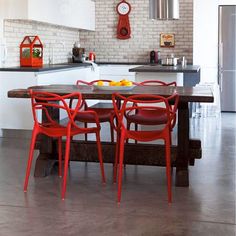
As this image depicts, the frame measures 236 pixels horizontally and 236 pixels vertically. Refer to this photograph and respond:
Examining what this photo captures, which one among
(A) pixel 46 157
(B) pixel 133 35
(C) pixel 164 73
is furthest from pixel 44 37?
(A) pixel 46 157

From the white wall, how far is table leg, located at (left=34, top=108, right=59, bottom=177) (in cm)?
515

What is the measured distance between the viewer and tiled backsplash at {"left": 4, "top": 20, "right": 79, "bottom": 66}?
7316 mm

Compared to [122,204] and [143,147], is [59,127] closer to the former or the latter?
[143,147]

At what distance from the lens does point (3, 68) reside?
6828mm

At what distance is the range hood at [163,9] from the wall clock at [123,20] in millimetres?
2899

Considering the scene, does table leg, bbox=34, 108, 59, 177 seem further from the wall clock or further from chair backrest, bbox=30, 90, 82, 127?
the wall clock

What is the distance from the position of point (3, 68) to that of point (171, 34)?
443cm

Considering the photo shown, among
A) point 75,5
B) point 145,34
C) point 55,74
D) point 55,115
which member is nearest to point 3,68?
point 55,74

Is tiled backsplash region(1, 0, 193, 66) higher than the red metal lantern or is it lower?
higher

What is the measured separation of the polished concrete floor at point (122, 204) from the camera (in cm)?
346

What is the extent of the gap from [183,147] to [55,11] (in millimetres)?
4391

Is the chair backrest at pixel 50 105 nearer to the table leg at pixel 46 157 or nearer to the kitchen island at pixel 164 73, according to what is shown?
the table leg at pixel 46 157

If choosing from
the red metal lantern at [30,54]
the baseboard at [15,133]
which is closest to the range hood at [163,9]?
the red metal lantern at [30,54]

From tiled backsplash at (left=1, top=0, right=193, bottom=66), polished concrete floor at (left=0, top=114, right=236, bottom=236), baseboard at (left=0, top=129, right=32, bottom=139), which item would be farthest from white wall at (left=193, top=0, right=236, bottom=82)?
polished concrete floor at (left=0, top=114, right=236, bottom=236)
